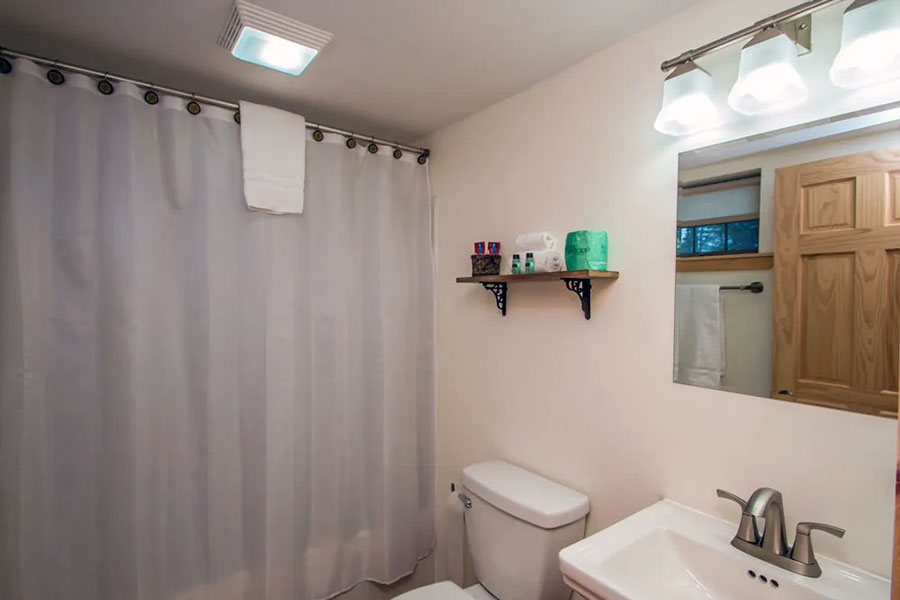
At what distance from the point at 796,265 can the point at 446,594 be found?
56.4 inches

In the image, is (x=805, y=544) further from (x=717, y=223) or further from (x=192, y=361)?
(x=192, y=361)

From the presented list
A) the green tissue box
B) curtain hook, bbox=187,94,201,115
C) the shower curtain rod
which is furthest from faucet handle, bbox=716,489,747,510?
curtain hook, bbox=187,94,201,115

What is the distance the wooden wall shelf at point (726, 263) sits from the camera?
106cm

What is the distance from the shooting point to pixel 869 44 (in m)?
0.84

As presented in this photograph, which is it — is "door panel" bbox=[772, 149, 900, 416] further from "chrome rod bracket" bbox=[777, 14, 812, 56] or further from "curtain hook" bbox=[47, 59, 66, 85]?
"curtain hook" bbox=[47, 59, 66, 85]

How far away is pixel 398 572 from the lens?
203 cm

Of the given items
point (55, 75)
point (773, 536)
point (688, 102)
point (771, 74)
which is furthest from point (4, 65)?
point (773, 536)

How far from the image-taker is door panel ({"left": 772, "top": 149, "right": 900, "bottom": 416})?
34.7 inches

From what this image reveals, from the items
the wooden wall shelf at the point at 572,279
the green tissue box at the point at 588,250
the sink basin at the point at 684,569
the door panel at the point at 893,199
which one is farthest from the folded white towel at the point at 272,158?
the door panel at the point at 893,199

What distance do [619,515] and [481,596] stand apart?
585 mm

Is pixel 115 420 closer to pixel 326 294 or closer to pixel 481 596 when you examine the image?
pixel 326 294

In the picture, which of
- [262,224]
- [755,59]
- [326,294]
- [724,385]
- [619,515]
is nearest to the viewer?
[755,59]

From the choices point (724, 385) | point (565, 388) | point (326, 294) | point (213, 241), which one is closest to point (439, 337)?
point (326, 294)

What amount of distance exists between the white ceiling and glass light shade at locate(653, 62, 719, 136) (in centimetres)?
23
